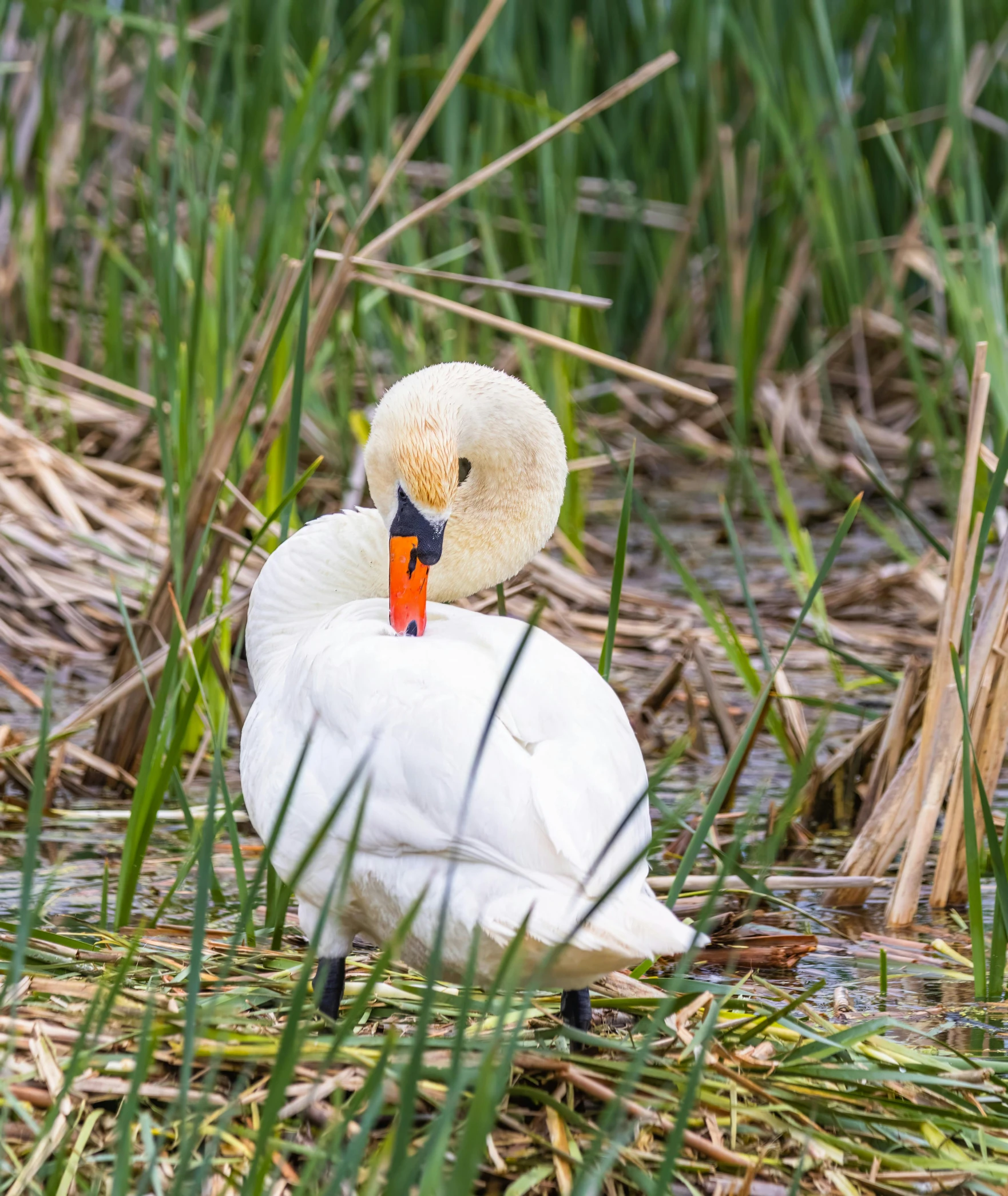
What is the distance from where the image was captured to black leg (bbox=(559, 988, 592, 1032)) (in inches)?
74.9

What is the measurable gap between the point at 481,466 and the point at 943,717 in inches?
31.8

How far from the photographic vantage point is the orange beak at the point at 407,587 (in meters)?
2.08

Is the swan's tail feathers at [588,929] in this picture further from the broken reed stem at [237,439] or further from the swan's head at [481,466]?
the broken reed stem at [237,439]

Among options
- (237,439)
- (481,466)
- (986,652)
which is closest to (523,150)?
(481,466)

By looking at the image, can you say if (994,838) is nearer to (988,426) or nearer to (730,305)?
(988,426)

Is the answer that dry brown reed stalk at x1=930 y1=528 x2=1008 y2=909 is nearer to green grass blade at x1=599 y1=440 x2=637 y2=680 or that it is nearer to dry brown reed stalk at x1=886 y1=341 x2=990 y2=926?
dry brown reed stalk at x1=886 y1=341 x2=990 y2=926

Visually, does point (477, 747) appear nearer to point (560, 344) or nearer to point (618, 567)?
point (618, 567)

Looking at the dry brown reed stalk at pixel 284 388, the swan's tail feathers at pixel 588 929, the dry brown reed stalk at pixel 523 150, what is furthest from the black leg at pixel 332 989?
the dry brown reed stalk at pixel 523 150

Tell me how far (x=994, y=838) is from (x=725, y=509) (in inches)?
36.5

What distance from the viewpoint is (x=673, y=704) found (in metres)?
3.86

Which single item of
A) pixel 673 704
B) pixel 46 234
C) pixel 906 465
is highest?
pixel 46 234

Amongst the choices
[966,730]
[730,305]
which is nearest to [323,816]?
[966,730]

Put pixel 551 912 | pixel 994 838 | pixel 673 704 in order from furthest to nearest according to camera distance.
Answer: pixel 673 704 < pixel 994 838 < pixel 551 912

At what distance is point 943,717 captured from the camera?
2.49 metres
